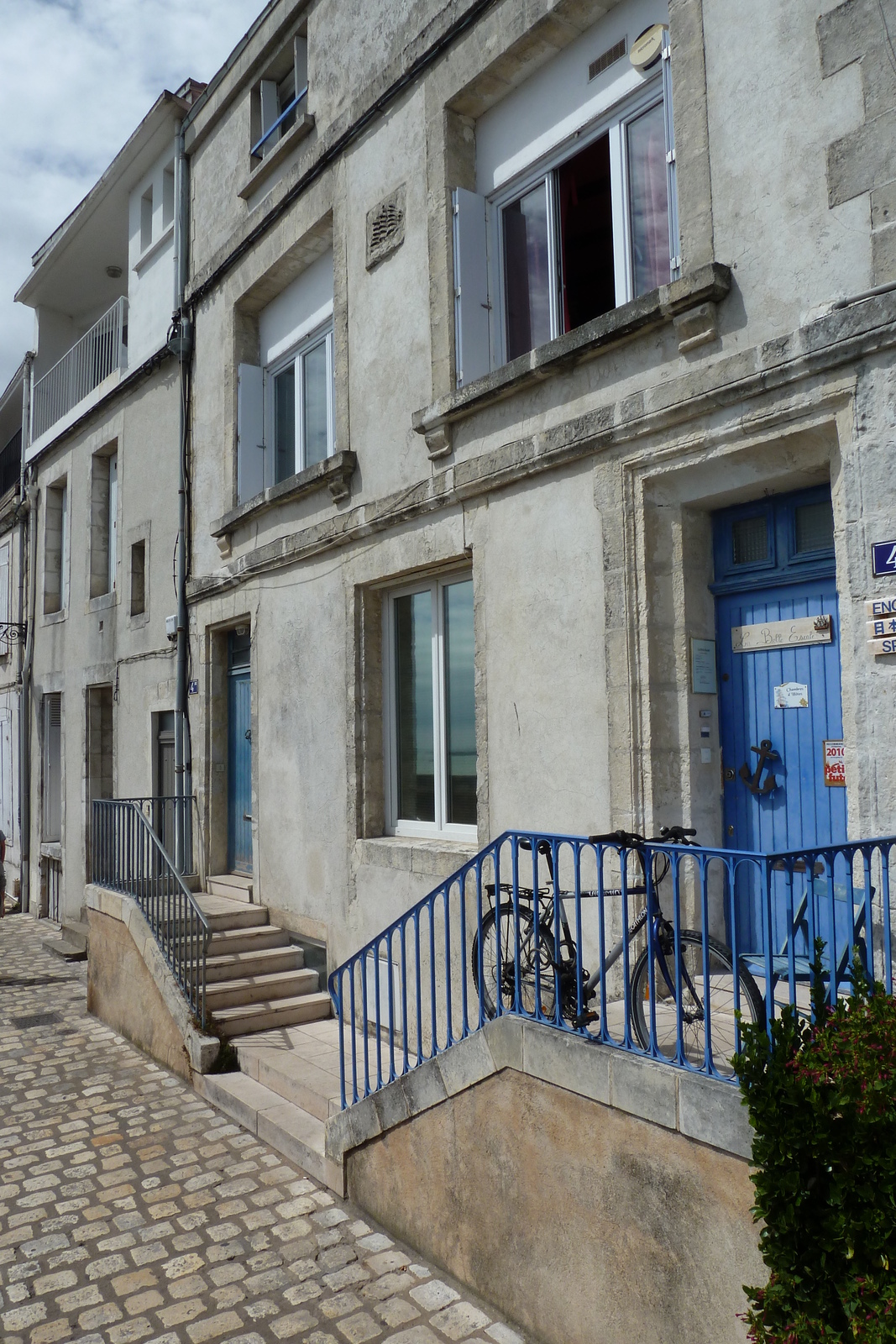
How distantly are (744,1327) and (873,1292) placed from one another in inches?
25.6

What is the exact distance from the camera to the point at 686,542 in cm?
471

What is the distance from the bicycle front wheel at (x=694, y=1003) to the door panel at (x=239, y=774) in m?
5.34

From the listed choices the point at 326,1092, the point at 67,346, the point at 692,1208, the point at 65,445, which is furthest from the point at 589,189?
the point at 67,346

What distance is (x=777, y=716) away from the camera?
14.6 feet

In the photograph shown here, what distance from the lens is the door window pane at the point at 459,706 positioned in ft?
20.4

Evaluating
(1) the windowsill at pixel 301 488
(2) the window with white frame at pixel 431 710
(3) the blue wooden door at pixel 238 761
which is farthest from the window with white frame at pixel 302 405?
(2) the window with white frame at pixel 431 710

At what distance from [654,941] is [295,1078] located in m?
3.47

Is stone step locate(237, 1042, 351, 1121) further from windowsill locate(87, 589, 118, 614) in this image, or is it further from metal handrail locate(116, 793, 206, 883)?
windowsill locate(87, 589, 118, 614)

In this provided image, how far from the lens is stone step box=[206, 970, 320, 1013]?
7059 mm

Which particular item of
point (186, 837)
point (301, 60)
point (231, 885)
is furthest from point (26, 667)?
point (301, 60)

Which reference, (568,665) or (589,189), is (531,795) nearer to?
(568,665)

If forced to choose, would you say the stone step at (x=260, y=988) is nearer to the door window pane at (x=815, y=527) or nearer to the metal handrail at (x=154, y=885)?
the metal handrail at (x=154, y=885)

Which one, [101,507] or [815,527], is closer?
[815,527]

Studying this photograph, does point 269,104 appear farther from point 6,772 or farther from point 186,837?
point 6,772
